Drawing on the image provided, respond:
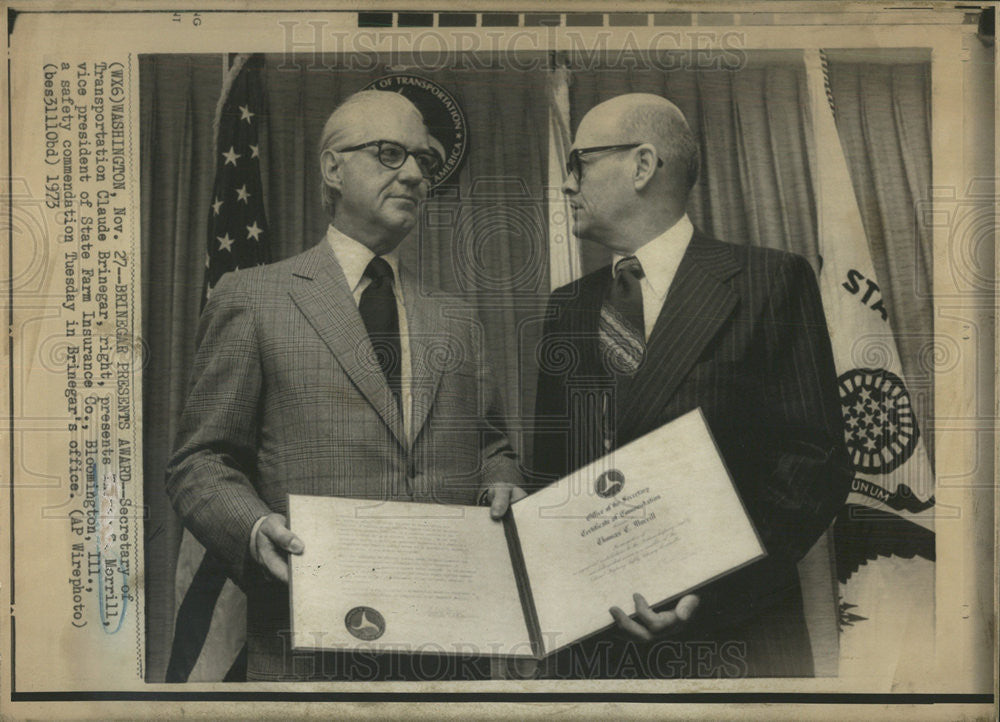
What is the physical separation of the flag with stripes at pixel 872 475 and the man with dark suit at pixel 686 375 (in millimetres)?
89

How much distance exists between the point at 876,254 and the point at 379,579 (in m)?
2.39

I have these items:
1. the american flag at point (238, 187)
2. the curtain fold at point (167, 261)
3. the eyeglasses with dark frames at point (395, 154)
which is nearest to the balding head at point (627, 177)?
the eyeglasses with dark frames at point (395, 154)

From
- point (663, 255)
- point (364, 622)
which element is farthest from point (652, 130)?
point (364, 622)

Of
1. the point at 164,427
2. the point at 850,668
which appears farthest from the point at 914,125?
the point at 164,427

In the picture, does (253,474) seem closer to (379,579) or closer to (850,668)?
(379,579)

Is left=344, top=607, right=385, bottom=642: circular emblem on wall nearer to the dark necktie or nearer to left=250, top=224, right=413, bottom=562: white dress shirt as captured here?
left=250, top=224, right=413, bottom=562: white dress shirt

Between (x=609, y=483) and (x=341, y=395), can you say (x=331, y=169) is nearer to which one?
(x=341, y=395)

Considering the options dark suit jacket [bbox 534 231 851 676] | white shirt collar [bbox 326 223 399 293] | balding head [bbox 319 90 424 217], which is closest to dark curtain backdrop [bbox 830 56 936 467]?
dark suit jacket [bbox 534 231 851 676]

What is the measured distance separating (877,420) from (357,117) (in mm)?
2438

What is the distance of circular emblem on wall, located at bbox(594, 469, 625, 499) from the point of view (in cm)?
431

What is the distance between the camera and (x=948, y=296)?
4500 millimetres

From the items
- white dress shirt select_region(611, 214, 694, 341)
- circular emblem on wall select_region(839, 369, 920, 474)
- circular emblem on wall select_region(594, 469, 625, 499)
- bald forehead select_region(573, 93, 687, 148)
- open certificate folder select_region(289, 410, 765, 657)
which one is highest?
bald forehead select_region(573, 93, 687, 148)

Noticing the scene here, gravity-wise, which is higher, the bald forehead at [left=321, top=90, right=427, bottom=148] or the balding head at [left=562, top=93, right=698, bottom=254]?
the bald forehead at [left=321, top=90, right=427, bottom=148]

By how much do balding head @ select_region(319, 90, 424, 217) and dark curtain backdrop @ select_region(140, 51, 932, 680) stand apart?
52 mm
